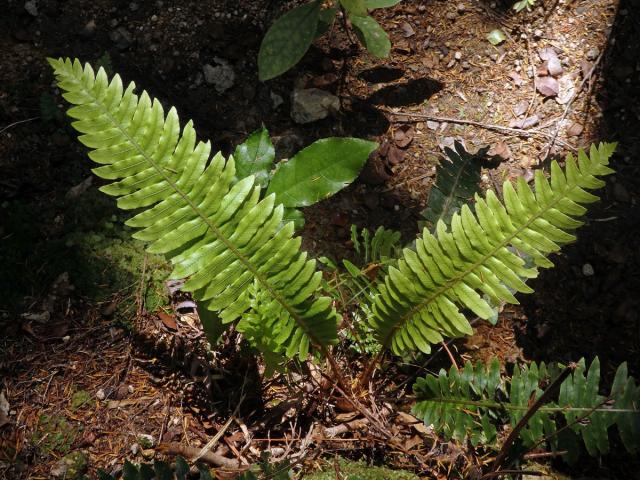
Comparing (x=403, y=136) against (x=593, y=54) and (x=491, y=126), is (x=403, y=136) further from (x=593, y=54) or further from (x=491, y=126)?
(x=593, y=54)

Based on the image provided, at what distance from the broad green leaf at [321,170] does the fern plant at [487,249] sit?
377mm

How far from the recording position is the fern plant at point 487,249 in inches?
64.3

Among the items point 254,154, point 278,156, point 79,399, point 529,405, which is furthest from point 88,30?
point 529,405

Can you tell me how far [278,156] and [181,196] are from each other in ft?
3.01

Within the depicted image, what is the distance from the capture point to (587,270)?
2.34 m

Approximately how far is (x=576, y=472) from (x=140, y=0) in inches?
109

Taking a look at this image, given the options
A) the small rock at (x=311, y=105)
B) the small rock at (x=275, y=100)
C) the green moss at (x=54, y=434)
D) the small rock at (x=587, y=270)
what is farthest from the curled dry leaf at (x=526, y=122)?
the green moss at (x=54, y=434)

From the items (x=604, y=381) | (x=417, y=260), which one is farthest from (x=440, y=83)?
(x=604, y=381)

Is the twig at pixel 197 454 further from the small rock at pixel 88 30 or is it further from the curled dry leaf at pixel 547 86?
the curled dry leaf at pixel 547 86

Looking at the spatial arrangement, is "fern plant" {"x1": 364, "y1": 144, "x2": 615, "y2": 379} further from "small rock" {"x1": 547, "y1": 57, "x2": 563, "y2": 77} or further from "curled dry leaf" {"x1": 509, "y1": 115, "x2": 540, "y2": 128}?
"small rock" {"x1": 547, "y1": 57, "x2": 563, "y2": 77}

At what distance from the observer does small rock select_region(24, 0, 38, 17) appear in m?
2.63

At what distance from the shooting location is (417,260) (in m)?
1.78

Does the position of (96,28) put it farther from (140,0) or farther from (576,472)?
(576,472)

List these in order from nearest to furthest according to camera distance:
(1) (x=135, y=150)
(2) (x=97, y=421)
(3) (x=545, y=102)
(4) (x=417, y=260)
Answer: (1) (x=135, y=150), (4) (x=417, y=260), (2) (x=97, y=421), (3) (x=545, y=102)
